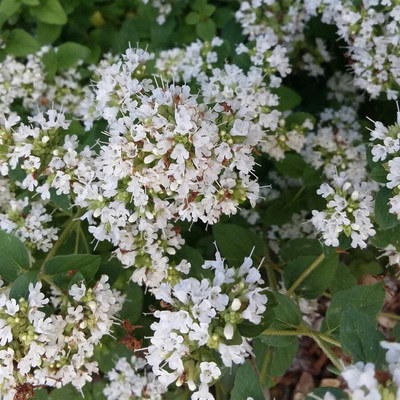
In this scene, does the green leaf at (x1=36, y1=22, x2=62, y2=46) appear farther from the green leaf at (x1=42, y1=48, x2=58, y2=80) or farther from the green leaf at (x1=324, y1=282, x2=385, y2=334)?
the green leaf at (x1=324, y1=282, x2=385, y2=334)

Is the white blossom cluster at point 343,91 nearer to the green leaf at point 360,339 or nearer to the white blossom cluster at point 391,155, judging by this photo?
the white blossom cluster at point 391,155

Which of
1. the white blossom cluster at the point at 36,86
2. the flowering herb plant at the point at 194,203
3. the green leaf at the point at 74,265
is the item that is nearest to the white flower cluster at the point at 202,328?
the flowering herb plant at the point at 194,203

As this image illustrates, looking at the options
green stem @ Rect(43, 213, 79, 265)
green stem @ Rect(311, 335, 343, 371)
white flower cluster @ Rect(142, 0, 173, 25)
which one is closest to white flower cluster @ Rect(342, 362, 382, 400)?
green stem @ Rect(311, 335, 343, 371)

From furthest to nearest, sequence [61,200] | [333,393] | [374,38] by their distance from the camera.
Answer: [374,38], [61,200], [333,393]

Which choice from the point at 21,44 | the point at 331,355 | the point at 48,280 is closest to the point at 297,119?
the point at 331,355

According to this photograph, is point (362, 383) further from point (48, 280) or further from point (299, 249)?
point (299, 249)

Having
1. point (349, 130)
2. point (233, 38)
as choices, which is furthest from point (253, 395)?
point (233, 38)

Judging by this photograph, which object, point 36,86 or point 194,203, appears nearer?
point 194,203
